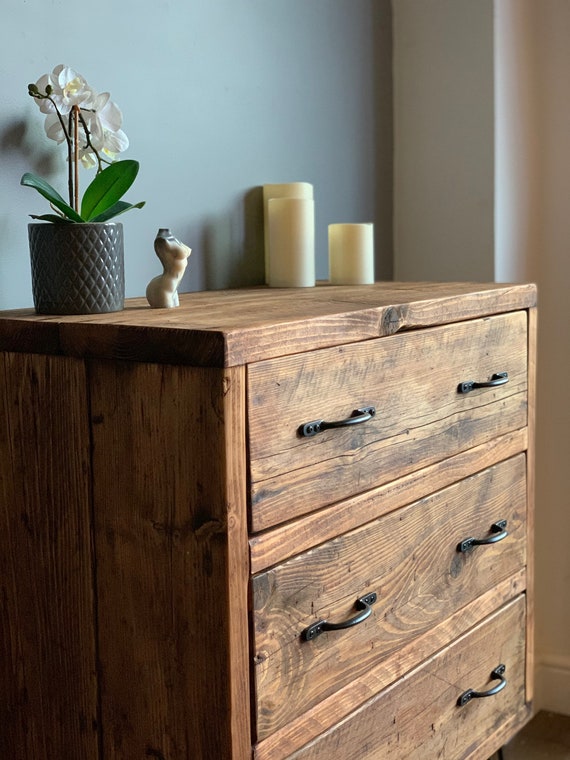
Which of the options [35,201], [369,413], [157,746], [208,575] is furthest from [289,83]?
[157,746]

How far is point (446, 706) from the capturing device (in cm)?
144

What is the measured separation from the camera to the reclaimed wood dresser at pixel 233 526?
1007 mm

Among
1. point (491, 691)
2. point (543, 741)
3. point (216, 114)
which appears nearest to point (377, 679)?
point (491, 691)

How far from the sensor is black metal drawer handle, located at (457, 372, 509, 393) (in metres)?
1.41

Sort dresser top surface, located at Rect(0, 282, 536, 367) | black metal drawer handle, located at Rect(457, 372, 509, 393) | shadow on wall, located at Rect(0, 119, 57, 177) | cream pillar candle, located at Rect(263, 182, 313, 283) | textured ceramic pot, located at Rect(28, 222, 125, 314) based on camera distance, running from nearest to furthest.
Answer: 1. dresser top surface, located at Rect(0, 282, 536, 367)
2. textured ceramic pot, located at Rect(28, 222, 125, 314)
3. shadow on wall, located at Rect(0, 119, 57, 177)
4. black metal drawer handle, located at Rect(457, 372, 509, 393)
5. cream pillar candle, located at Rect(263, 182, 313, 283)

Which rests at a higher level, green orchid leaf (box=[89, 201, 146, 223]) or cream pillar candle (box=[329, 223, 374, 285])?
green orchid leaf (box=[89, 201, 146, 223])

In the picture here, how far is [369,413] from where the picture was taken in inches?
46.6

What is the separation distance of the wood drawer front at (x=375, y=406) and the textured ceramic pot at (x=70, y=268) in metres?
0.30

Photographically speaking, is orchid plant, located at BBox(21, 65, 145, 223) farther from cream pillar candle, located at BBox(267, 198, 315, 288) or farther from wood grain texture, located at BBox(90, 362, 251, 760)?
cream pillar candle, located at BBox(267, 198, 315, 288)

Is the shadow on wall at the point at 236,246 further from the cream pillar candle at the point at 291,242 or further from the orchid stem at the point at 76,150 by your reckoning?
the orchid stem at the point at 76,150

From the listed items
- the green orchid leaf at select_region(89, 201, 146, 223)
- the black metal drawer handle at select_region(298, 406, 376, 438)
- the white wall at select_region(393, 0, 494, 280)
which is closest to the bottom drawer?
the black metal drawer handle at select_region(298, 406, 376, 438)

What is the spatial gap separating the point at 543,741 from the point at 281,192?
1.39 meters

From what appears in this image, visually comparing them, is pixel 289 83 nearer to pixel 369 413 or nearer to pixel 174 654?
pixel 369 413

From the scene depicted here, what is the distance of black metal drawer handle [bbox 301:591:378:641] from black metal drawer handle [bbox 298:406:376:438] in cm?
23
